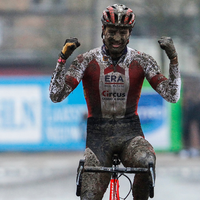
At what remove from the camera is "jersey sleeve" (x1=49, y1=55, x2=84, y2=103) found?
4766 millimetres

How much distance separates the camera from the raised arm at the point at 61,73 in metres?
4.75

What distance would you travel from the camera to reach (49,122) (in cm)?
1459

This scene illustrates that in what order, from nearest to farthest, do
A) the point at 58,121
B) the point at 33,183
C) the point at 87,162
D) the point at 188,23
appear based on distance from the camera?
the point at 87,162 → the point at 33,183 → the point at 58,121 → the point at 188,23

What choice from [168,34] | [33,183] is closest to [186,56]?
[168,34]

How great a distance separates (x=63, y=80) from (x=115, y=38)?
64cm

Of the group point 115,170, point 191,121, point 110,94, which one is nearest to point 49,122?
point 191,121

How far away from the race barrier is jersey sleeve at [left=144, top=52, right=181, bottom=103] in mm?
9352

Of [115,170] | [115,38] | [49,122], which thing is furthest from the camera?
[49,122]

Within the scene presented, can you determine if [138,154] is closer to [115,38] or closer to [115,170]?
[115,170]

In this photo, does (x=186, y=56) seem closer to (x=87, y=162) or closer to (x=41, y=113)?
(x=41, y=113)

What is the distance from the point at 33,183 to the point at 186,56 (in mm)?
6200

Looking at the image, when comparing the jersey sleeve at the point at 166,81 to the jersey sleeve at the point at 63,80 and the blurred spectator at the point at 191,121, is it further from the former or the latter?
the blurred spectator at the point at 191,121

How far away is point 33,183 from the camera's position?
11.8 meters

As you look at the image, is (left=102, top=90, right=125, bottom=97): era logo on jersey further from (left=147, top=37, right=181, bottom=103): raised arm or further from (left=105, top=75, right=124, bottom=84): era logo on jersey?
(left=147, top=37, right=181, bottom=103): raised arm
